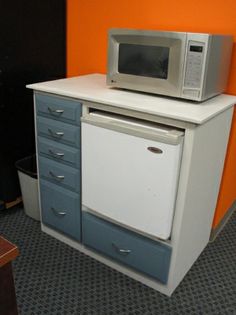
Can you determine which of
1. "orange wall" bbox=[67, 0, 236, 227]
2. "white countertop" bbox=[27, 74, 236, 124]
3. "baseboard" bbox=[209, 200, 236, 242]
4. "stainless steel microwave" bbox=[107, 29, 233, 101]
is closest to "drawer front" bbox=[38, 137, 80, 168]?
"white countertop" bbox=[27, 74, 236, 124]

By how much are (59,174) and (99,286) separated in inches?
23.3

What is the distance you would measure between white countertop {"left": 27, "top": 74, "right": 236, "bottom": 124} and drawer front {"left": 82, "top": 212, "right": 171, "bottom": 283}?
596 mm

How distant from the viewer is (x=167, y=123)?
124 centimetres

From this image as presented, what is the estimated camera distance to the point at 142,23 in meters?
1.73

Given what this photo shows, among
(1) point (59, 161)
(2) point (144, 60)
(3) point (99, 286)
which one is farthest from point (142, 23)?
(3) point (99, 286)

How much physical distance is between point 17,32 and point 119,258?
1.34m

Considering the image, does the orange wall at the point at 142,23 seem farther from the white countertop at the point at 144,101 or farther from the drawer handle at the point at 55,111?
the drawer handle at the point at 55,111

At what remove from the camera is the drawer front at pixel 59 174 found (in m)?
1.61

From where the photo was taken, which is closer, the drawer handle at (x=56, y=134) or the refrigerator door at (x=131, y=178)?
the refrigerator door at (x=131, y=178)

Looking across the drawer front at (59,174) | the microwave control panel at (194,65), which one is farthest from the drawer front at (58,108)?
the microwave control panel at (194,65)

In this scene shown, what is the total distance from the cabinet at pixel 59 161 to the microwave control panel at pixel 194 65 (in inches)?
19.7

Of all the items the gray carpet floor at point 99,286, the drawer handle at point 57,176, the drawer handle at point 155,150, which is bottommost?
the gray carpet floor at point 99,286

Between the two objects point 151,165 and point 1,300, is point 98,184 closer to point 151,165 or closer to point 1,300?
point 151,165

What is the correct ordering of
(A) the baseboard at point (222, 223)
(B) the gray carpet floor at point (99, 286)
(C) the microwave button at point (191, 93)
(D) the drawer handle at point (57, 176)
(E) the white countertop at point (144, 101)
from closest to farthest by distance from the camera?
1. (E) the white countertop at point (144, 101)
2. (C) the microwave button at point (191, 93)
3. (B) the gray carpet floor at point (99, 286)
4. (D) the drawer handle at point (57, 176)
5. (A) the baseboard at point (222, 223)
